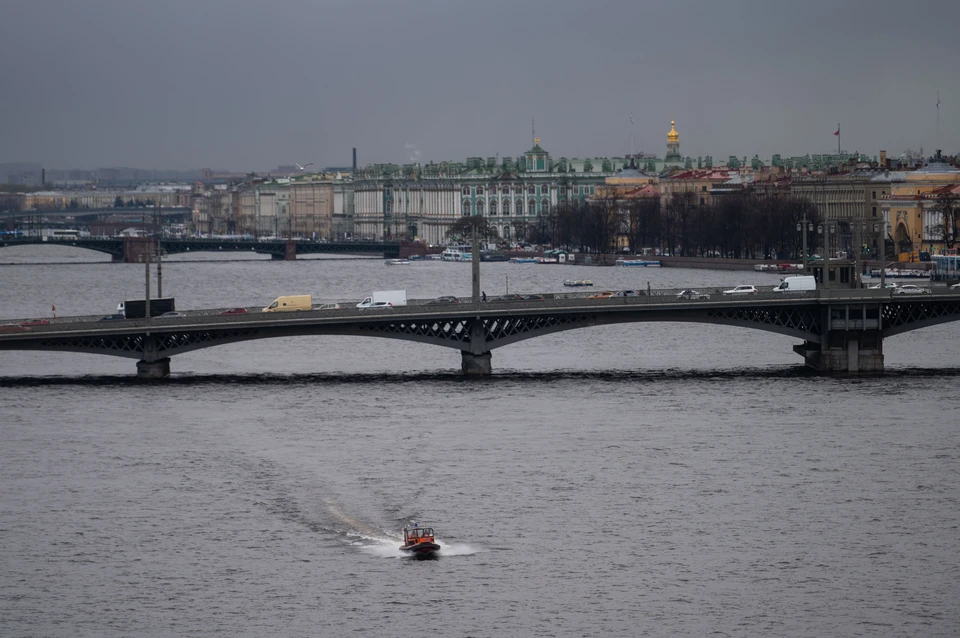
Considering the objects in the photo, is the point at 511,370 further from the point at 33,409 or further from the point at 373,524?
the point at 373,524

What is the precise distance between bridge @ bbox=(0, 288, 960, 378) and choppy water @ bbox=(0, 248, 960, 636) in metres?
0.81

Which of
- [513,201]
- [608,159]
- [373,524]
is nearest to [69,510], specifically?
[373,524]

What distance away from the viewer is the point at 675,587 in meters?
21.8

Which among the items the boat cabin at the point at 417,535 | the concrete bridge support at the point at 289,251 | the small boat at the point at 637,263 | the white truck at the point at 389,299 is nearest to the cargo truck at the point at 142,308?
the white truck at the point at 389,299

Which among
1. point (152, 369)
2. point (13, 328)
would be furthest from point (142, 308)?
point (13, 328)

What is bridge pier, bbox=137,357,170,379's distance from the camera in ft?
121

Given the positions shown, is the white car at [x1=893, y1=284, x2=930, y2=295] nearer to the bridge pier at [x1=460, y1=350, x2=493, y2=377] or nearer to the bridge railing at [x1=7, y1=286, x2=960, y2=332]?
the bridge railing at [x1=7, y1=286, x2=960, y2=332]

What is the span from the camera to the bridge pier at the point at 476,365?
3759cm

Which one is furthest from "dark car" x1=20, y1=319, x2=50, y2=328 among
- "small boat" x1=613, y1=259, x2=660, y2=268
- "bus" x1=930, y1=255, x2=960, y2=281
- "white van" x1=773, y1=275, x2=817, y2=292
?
"small boat" x1=613, y1=259, x2=660, y2=268

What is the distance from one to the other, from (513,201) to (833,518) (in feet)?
341

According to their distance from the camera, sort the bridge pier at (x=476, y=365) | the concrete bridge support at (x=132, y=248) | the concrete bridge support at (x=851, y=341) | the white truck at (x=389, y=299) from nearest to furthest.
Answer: the concrete bridge support at (x=851, y=341)
the bridge pier at (x=476, y=365)
the white truck at (x=389, y=299)
the concrete bridge support at (x=132, y=248)

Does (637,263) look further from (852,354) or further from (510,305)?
(510,305)

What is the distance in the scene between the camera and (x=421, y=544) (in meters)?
22.8

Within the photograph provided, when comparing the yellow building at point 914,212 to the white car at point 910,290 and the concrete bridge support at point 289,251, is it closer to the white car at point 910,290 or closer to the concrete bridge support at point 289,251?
the concrete bridge support at point 289,251
